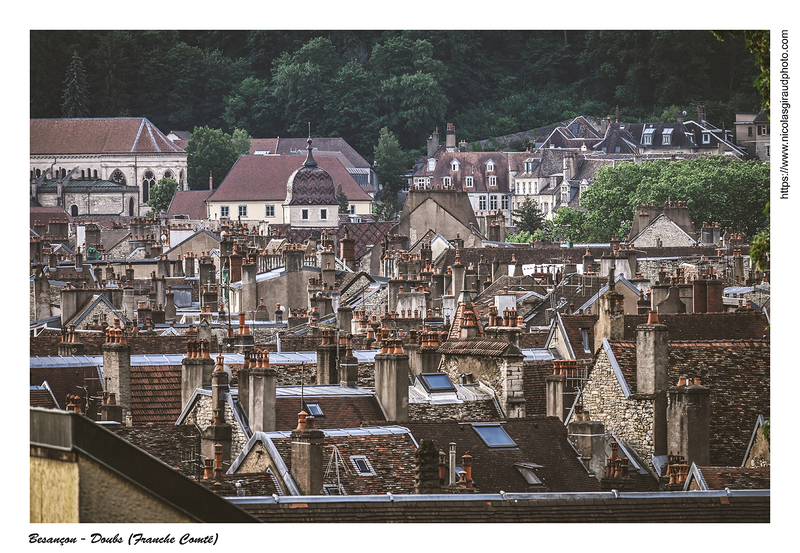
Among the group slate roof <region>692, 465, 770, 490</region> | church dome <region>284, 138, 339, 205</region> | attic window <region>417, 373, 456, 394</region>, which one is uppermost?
church dome <region>284, 138, 339, 205</region>

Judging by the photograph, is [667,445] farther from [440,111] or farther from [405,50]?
[440,111]

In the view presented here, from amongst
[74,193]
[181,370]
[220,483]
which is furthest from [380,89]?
[220,483]

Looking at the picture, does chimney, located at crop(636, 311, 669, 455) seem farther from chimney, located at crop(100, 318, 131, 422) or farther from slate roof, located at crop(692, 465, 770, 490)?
chimney, located at crop(100, 318, 131, 422)

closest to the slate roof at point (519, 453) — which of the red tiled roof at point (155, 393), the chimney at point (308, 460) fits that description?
the chimney at point (308, 460)

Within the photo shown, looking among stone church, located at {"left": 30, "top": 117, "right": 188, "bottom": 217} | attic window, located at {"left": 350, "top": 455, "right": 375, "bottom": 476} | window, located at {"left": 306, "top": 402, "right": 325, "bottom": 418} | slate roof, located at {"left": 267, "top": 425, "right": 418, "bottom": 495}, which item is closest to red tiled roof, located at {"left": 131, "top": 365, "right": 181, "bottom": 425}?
window, located at {"left": 306, "top": 402, "right": 325, "bottom": 418}

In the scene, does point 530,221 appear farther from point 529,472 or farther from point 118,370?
point 529,472

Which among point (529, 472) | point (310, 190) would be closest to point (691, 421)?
point (529, 472)
